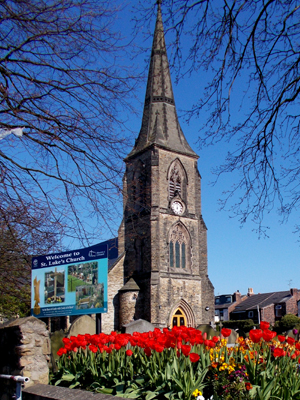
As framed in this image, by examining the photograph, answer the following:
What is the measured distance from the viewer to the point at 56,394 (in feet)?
17.5

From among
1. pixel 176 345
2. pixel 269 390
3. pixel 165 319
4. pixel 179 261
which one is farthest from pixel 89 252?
pixel 179 261

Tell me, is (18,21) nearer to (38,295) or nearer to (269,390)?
(269,390)

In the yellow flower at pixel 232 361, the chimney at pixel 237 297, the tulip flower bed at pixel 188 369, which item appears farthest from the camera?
the chimney at pixel 237 297

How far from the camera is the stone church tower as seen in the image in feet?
100

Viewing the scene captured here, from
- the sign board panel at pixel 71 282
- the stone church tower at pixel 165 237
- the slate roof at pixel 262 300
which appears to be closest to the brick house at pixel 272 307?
the slate roof at pixel 262 300

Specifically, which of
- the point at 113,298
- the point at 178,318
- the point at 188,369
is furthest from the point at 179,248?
the point at 188,369

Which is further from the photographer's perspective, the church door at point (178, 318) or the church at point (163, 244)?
the church door at point (178, 318)

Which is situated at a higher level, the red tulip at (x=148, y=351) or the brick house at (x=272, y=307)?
the red tulip at (x=148, y=351)

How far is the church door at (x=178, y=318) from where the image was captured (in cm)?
3095

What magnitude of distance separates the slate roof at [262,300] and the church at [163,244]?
27508 mm

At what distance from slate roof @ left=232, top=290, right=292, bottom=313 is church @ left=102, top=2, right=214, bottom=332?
2751 cm

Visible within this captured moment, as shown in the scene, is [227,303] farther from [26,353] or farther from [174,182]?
[26,353]

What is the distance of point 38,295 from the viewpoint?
1661 centimetres

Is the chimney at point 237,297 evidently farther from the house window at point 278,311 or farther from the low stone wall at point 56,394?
the low stone wall at point 56,394
